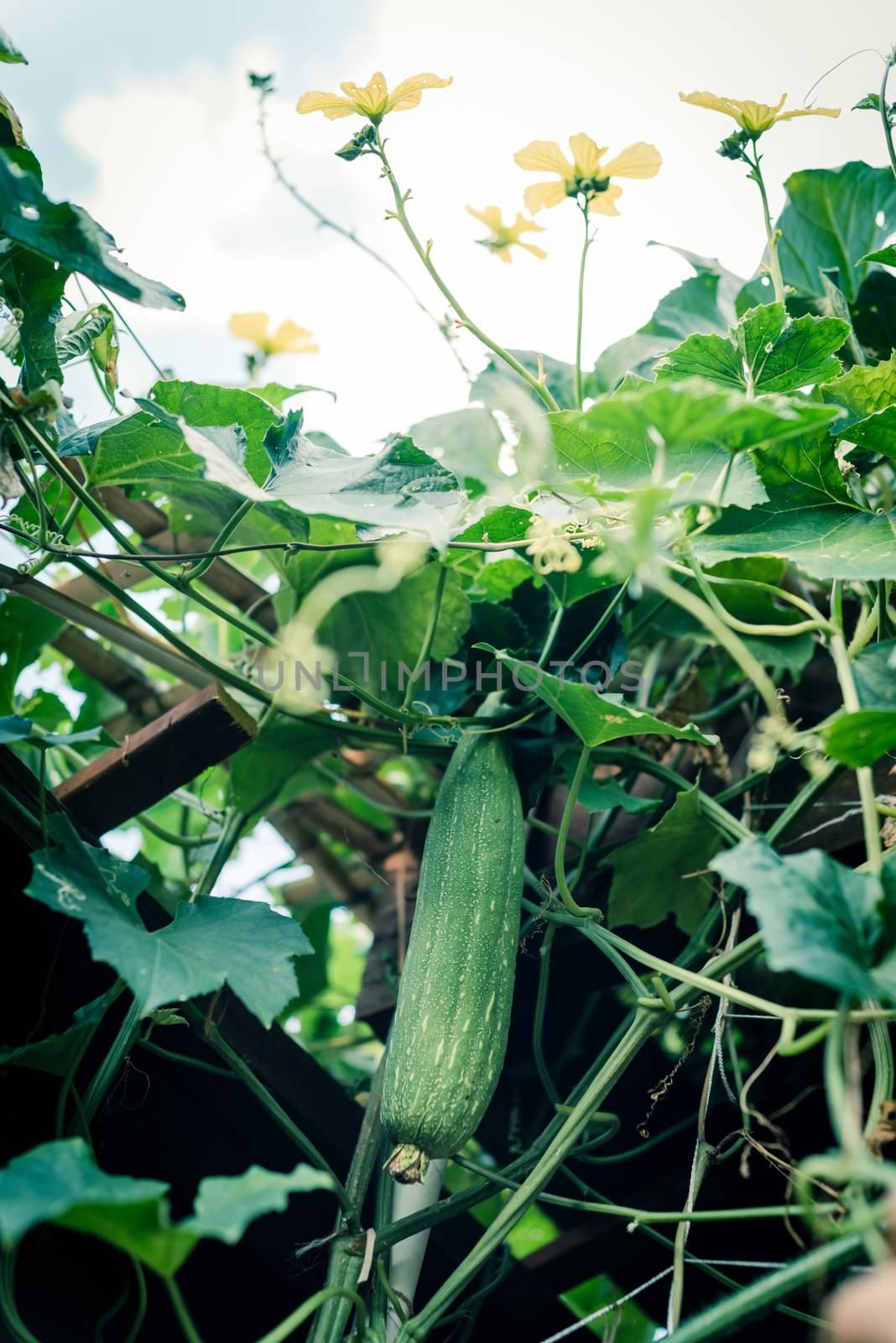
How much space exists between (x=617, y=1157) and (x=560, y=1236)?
0.19 metres

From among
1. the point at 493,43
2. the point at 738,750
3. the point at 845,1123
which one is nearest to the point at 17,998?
the point at 845,1123

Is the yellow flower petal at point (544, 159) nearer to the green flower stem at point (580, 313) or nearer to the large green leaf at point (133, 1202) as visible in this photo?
the green flower stem at point (580, 313)

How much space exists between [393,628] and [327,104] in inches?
21.8

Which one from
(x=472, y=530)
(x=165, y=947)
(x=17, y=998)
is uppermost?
(x=472, y=530)

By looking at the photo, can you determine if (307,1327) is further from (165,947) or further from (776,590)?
(776,590)

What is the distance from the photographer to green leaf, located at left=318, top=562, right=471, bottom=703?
42.9 inches

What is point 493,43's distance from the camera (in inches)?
56.0

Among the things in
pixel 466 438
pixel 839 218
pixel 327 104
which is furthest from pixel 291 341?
pixel 839 218

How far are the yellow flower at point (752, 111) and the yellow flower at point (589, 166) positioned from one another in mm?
74

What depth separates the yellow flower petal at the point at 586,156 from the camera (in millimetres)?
1055

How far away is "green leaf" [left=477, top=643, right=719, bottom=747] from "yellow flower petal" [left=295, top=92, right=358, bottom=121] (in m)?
0.58

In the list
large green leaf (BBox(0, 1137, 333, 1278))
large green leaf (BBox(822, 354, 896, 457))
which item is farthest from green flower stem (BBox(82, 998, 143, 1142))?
large green leaf (BBox(822, 354, 896, 457))

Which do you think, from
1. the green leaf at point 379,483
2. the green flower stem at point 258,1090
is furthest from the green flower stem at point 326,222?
the green flower stem at point 258,1090

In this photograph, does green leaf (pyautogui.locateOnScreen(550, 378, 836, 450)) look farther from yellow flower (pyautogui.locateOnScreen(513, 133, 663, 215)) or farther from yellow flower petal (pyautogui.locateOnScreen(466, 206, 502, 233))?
yellow flower petal (pyautogui.locateOnScreen(466, 206, 502, 233))
